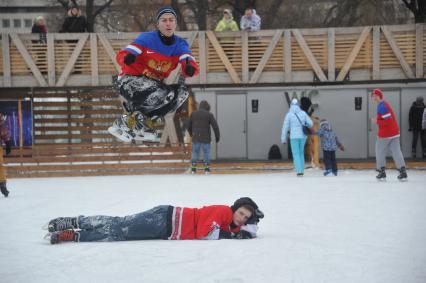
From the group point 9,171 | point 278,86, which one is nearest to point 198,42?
point 278,86

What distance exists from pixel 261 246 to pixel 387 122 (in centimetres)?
784

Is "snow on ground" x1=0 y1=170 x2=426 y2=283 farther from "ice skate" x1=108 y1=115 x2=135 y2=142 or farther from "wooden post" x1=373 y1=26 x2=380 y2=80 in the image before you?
"wooden post" x1=373 y1=26 x2=380 y2=80

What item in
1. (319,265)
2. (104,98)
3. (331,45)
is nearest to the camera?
(319,265)

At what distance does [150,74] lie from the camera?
7566 mm

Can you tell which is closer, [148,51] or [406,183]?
[148,51]

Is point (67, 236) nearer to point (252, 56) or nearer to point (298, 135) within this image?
point (298, 135)

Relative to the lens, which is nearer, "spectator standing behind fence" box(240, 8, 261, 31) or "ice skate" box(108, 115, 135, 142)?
"ice skate" box(108, 115, 135, 142)

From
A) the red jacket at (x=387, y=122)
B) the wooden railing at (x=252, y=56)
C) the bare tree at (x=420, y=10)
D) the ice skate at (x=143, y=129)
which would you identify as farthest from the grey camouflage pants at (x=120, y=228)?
the bare tree at (x=420, y=10)

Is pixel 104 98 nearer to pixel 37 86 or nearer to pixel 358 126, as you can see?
pixel 37 86

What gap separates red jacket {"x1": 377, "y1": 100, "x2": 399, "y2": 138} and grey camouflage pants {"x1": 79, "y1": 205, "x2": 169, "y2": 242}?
25.8 feet

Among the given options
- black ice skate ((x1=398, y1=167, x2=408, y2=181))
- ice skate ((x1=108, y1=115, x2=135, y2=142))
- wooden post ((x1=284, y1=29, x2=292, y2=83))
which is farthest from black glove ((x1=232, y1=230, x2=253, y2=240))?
wooden post ((x1=284, y1=29, x2=292, y2=83))

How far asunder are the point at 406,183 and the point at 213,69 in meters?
7.45

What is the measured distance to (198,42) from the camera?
18.9 m

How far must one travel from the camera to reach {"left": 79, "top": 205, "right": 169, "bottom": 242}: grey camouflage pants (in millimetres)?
6703
